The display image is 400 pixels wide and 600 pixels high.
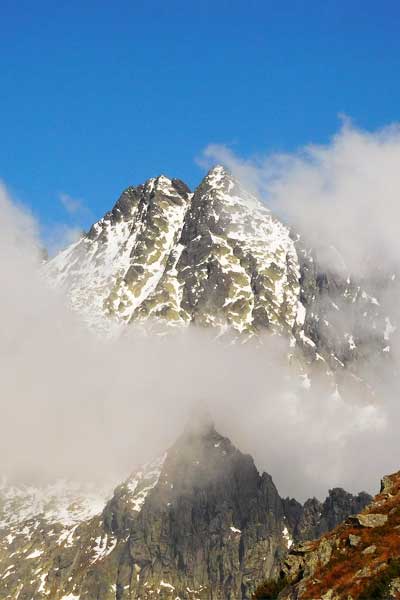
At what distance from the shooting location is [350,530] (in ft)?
170

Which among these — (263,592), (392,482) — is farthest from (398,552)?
(392,482)

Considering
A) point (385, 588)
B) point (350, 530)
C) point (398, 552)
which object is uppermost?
point (350, 530)

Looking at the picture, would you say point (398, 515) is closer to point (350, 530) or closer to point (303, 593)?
point (350, 530)

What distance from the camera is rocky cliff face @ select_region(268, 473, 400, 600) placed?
42.4 m

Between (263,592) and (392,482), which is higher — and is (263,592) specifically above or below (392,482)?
below

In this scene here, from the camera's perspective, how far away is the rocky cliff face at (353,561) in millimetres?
42406

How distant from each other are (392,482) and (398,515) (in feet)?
37.5

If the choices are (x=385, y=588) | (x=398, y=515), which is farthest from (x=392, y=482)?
(x=385, y=588)

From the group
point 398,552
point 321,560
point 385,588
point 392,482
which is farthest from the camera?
point 392,482

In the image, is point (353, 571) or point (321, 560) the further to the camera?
point (321, 560)

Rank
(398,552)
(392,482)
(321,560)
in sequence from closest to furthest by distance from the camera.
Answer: (398,552) → (321,560) → (392,482)

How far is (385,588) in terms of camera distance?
40938 millimetres

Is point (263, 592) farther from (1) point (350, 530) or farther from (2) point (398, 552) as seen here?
(2) point (398, 552)

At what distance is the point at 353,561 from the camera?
46875mm
